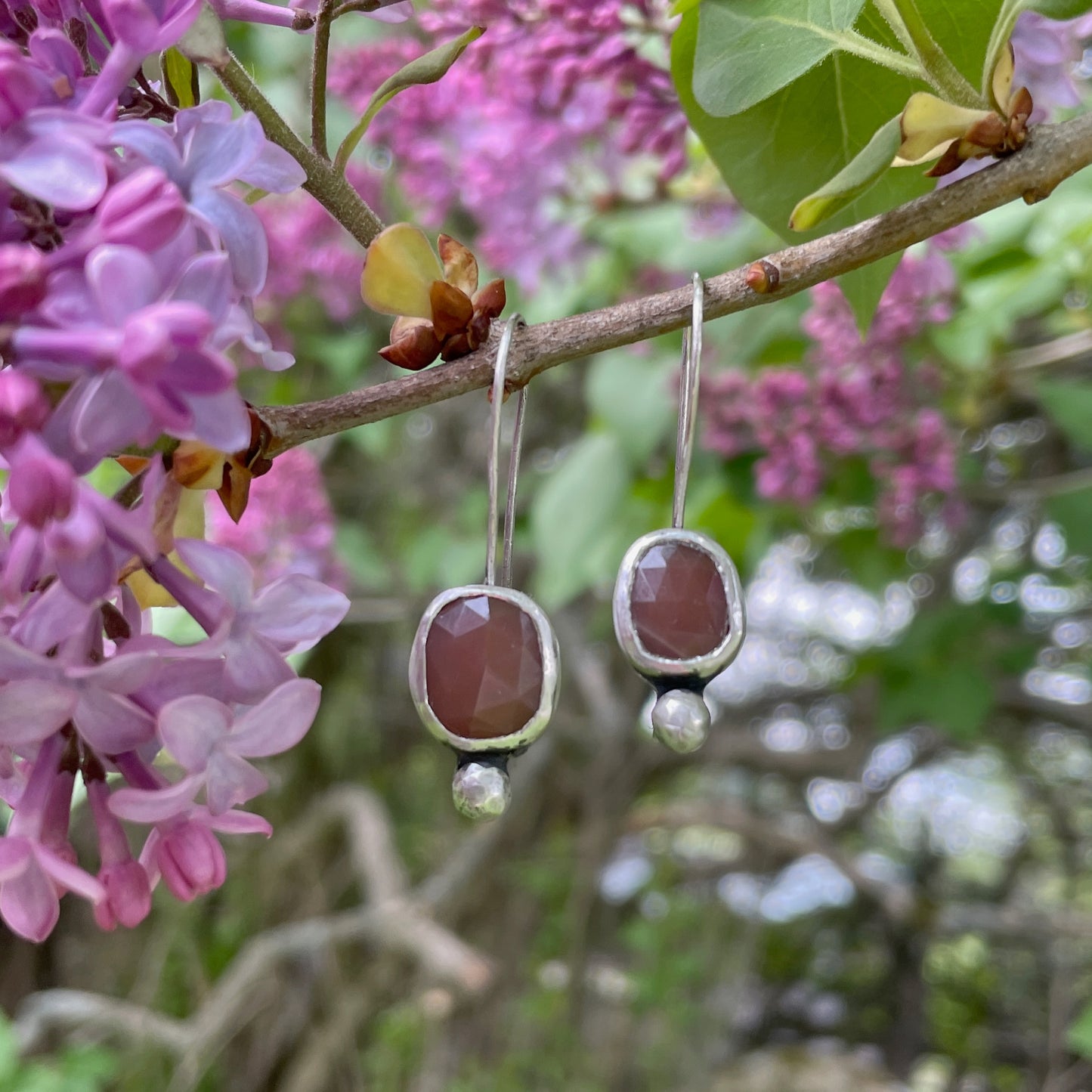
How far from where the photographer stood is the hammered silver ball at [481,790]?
25cm

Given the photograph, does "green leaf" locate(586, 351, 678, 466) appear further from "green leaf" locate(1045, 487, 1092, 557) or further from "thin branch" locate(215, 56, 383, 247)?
"thin branch" locate(215, 56, 383, 247)

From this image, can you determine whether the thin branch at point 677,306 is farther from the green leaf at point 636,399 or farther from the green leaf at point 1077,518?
the green leaf at point 1077,518

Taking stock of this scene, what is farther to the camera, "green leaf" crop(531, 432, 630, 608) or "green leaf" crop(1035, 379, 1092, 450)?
"green leaf" crop(531, 432, 630, 608)

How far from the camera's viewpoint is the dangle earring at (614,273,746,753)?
10.1 inches

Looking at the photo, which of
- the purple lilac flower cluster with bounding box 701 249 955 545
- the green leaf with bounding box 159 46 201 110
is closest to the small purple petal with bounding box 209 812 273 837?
the green leaf with bounding box 159 46 201 110

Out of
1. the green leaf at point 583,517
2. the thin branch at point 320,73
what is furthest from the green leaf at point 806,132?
Result: the green leaf at point 583,517

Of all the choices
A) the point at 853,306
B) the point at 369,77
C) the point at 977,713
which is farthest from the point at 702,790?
the point at 853,306

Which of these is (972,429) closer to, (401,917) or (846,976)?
(401,917)

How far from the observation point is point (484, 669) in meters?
0.27

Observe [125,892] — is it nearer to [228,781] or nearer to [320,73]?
[228,781]

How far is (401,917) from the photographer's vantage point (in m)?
1.33

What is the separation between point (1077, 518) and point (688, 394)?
945mm

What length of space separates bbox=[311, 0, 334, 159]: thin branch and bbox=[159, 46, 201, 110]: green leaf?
0.04m

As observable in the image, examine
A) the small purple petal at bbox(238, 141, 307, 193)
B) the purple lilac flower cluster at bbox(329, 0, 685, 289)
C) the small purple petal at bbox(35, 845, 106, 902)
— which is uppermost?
the small purple petal at bbox(238, 141, 307, 193)
